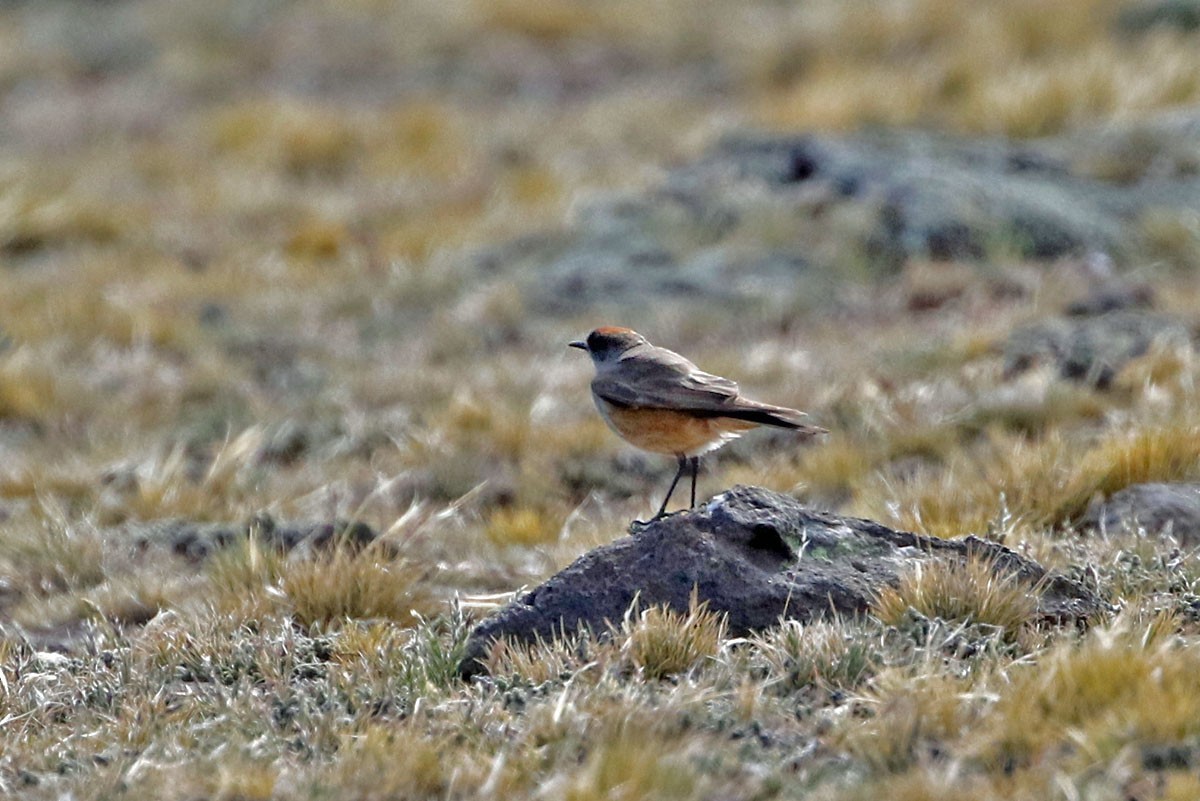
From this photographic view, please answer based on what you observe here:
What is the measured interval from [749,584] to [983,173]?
669 cm

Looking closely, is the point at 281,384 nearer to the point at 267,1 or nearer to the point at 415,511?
the point at 415,511

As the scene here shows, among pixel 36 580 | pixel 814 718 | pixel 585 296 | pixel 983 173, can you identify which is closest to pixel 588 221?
pixel 585 296

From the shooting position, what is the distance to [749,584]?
16.0ft

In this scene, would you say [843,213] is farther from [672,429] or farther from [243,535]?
[243,535]

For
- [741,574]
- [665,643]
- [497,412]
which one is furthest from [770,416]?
[497,412]

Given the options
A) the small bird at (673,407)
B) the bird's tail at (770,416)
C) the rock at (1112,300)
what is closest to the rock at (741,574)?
the bird's tail at (770,416)

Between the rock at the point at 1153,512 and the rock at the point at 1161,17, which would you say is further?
the rock at the point at 1161,17

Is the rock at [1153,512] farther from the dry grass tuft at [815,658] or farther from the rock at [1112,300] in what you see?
the rock at [1112,300]

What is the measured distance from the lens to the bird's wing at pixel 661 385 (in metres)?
5.75

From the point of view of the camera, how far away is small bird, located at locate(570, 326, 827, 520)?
5703mm

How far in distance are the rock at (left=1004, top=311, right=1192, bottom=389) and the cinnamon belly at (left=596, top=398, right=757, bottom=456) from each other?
8.53ft

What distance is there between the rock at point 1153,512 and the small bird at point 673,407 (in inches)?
40.3

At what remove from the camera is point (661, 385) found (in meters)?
5.86

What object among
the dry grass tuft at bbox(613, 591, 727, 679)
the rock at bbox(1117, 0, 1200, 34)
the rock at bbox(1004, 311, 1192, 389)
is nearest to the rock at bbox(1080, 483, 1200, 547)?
the dry grass tuft at bbox(613, 591, 727, 679)
